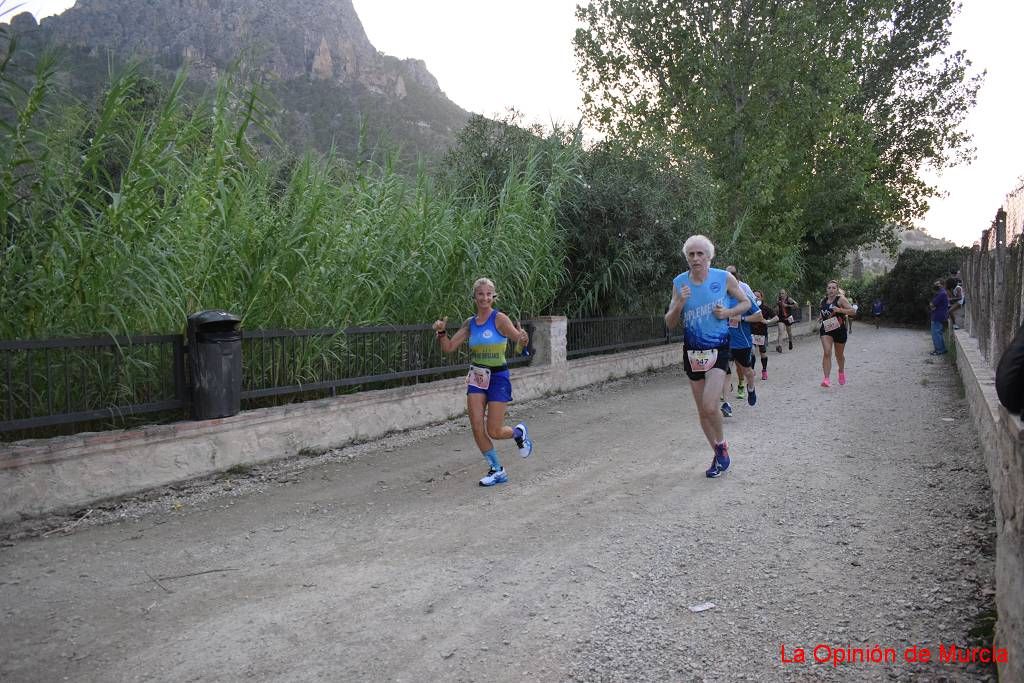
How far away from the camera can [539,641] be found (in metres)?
3.16

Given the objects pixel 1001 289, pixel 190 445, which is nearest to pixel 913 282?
pixel 1001 289

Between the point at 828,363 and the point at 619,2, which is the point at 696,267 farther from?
the point at 619,2

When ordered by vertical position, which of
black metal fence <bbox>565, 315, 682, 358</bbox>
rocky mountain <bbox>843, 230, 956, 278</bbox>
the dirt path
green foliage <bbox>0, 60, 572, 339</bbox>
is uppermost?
rocky mountain <bbox>843, 230, 956, 278</bbox>

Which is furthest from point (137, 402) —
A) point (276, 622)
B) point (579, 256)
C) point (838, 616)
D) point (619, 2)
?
point (619, 2)

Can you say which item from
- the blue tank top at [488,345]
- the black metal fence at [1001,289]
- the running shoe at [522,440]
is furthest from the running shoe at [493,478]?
the black metal fence at [1001,289]

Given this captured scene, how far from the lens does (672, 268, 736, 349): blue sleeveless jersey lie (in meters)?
6.07

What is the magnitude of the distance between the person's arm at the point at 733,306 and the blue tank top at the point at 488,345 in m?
1.83

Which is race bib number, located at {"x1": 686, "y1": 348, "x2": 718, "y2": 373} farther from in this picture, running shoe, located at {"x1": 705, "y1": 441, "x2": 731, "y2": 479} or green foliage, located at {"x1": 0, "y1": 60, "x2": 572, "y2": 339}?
green foliage, located at {"x1": 0, "y1": 60, "x2": 572, "y2": 339}

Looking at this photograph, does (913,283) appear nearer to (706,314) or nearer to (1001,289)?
(1001,289)

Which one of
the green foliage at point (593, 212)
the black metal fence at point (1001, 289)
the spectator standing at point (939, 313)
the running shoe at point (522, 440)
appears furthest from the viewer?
the spectator standing at point (939, 313)

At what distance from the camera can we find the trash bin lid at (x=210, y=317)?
6008 mm

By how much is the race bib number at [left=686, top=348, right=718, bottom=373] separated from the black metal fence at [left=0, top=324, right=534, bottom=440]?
3726 millimetres

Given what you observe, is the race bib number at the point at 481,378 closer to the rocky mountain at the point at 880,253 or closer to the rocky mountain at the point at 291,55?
the rocky mountain at the point at 291,55

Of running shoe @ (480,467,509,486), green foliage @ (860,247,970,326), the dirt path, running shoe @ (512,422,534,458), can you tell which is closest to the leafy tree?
green foliage @ (860,247,970,326)
